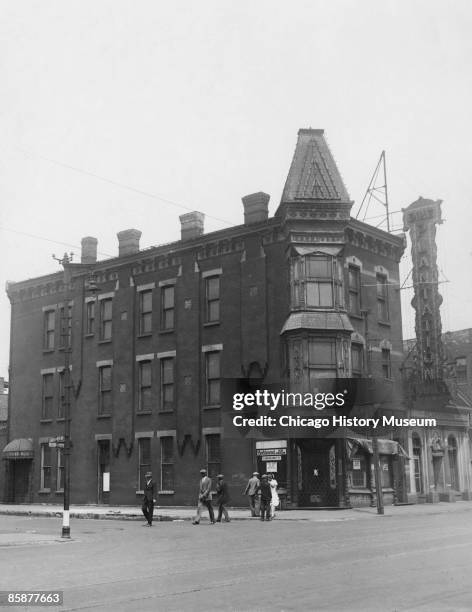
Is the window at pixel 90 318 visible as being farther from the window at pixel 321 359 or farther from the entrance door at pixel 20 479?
the window at pixel 321 359

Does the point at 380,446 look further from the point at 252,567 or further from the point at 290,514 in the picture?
the point at 252,567

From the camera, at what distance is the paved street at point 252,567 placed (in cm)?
995

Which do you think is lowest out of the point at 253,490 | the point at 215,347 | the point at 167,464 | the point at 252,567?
the point at 252,567

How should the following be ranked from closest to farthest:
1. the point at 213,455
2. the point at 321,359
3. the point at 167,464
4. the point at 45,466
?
the point at 321,359 → the point at 213,455 → the point at 167,464 → the point at 45,466

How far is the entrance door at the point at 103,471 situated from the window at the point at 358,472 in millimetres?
12929

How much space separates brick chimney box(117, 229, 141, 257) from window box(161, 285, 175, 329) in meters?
4.06

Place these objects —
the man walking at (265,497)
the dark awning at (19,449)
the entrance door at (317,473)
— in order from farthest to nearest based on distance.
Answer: the dark awning at (19,449)
the entrance door at (317,473)
the man walking at (265,497)

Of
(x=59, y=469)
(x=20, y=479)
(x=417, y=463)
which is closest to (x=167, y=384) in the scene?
(x=59, y=469)

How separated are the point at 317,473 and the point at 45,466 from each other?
16.8m

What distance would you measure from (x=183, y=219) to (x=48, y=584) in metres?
29.8

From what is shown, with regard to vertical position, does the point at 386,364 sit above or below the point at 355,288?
below

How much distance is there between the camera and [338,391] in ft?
111

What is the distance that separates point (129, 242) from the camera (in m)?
42.9

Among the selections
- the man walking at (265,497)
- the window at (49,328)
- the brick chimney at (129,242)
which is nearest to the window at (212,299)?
the brick chimney at (129,242)
